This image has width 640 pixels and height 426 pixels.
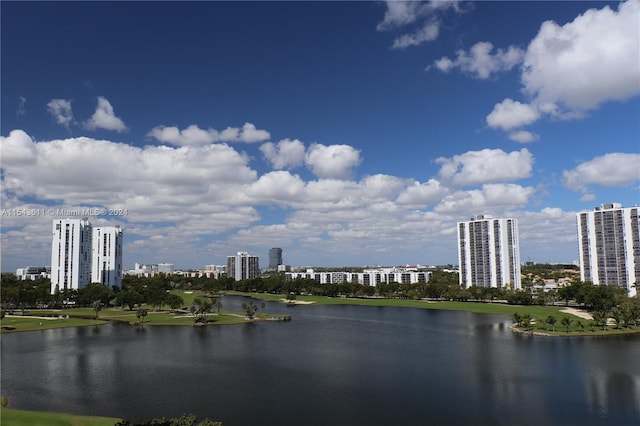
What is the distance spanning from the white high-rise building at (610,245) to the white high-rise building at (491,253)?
18714mm

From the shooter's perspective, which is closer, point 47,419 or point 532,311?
point 47,419

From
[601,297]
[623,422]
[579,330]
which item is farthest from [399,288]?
[623,422]

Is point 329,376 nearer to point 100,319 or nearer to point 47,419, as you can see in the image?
point 47,419

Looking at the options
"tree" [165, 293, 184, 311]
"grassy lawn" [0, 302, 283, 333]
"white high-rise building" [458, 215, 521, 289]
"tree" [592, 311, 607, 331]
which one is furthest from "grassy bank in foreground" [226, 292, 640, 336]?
"grassy lawn" [0, 302, 283, 333]

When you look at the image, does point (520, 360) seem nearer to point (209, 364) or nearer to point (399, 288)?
point (209, 364)

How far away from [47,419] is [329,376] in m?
24.2

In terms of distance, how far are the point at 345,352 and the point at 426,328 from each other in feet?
93.7

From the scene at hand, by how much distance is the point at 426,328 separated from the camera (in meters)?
80.1

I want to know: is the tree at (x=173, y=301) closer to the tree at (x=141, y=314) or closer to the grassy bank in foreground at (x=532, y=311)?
the tree at (x=141, y=314)

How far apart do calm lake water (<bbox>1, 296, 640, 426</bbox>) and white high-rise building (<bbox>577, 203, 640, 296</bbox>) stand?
58.6 meters

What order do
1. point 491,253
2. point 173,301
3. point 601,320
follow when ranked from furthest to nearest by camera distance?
1. point 491,253
2. point 173,301
3. point 601,320

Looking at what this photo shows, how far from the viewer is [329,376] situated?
44125 mm

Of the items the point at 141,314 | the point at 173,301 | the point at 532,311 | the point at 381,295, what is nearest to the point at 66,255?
the point at 173,301

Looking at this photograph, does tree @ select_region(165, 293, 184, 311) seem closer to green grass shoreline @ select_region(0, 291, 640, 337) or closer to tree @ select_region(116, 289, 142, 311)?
green grass shoreline @ select_region(0, 291, 640, 337)
